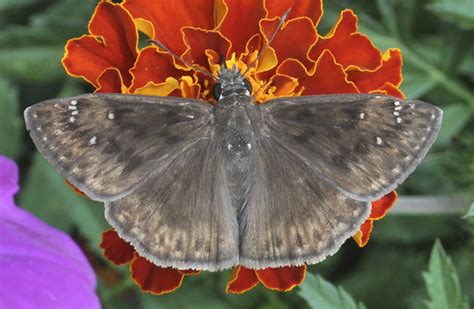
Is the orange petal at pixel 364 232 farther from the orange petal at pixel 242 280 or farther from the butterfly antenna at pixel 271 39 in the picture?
the butterfly antenna at pixel 271 39

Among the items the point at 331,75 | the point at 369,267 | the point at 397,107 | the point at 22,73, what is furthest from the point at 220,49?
the point at 369,267

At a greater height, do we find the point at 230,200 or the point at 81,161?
the point at 81,161

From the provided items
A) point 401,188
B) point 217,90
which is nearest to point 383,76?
point 217,90

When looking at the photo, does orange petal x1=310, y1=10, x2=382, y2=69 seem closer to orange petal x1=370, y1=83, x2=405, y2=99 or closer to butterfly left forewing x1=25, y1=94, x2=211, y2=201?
orange petal x1=370, y1=83, x2=405, y2=99

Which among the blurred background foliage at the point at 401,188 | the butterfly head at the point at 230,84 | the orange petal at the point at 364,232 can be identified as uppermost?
the butterfly head at the point at 230,84

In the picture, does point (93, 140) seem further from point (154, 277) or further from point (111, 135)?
point (154, 277)

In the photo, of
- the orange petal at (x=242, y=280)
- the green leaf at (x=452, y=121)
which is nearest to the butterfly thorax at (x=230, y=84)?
the orange petal at (x=242, y=280)

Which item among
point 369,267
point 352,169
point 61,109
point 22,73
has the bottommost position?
point 369,267

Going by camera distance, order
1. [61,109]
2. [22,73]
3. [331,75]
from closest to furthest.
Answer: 1. [61,109]
2. [331,75]
3. [22,73]

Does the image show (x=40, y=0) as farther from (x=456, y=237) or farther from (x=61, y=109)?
(x=456, y=237)
